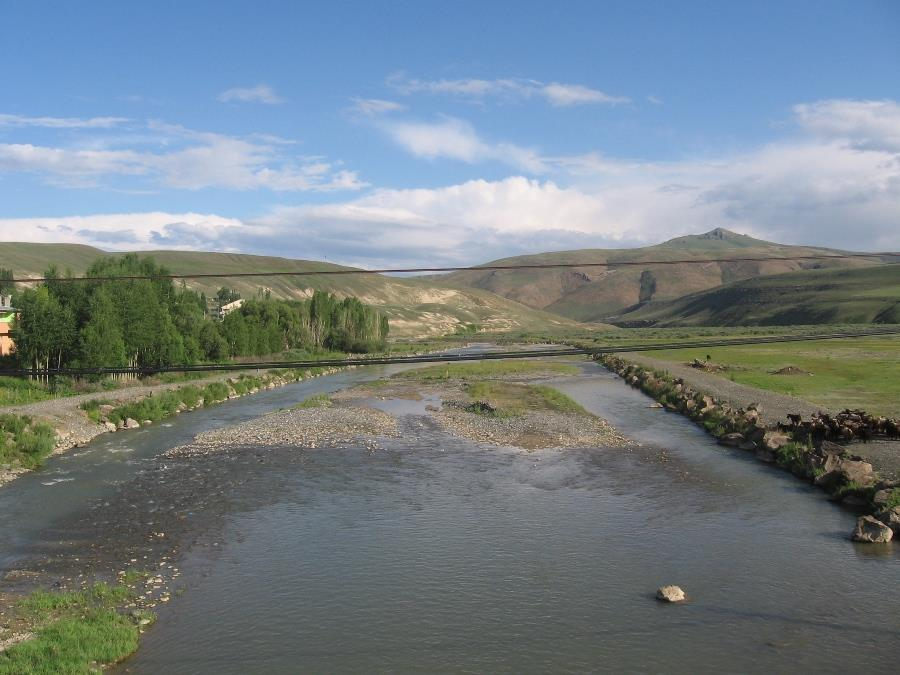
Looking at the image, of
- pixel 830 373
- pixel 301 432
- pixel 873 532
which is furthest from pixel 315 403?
pixel 830 373

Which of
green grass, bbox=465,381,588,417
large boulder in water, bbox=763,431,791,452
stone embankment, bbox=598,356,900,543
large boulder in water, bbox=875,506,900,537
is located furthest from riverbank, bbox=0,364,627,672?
large boulder in water, bbox=875,506,900,537

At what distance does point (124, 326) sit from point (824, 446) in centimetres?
5329

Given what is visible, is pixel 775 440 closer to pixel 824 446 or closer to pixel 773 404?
pixel 824 446

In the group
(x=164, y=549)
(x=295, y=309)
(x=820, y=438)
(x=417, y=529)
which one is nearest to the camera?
(x=164, y=549)

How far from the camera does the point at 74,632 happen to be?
49.2ft

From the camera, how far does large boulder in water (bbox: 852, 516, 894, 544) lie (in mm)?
21172

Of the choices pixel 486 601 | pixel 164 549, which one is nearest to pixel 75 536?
pixel 164 549

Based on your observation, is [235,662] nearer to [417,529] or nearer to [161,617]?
[161,617]

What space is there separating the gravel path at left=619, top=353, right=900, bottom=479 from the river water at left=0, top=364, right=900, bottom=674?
3.67m

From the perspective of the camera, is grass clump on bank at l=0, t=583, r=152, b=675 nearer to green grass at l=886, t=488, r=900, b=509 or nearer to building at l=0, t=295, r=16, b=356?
green grass at l=886, t=488, r=900, b=509

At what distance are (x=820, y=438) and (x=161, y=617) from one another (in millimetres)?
29109

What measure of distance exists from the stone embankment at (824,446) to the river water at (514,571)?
0.83m

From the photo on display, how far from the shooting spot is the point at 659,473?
30.7 m

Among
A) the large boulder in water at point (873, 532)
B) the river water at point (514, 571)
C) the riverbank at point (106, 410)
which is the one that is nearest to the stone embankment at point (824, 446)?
the large boulder in water at point (873, 532)
